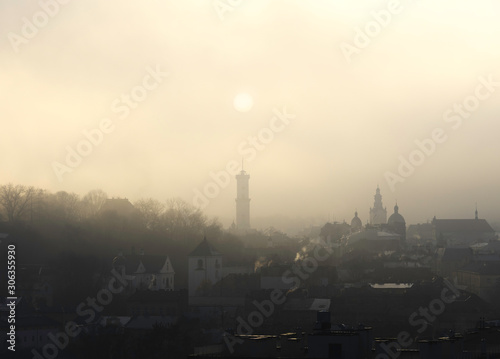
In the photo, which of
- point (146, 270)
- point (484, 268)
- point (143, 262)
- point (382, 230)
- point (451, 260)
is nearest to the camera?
point (146, 270)

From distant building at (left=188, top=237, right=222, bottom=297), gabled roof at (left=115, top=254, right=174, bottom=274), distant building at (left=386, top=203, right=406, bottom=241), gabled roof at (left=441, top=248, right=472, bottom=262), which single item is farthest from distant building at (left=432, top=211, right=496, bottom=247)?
distant building at (left=188, top=237, right=222, bottom=297)

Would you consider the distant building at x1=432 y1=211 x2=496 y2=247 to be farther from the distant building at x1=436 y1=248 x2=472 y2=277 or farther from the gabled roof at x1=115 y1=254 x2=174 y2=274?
the gabled roof at x1=115 y1=254 x2=174 y2=274

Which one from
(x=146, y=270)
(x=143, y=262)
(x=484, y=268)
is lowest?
(x=484, y=268)

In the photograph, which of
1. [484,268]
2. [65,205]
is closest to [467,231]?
[65,205]

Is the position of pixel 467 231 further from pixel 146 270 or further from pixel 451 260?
pixel 146 270

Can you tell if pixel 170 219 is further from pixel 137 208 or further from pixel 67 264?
pixel 67 264

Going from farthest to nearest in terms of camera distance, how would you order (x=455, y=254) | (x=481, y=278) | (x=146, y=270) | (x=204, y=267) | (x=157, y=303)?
(x=455, y=254) < (x=481, y=278) < (x=146, y=270) < (x=204, y=267) < (x=157, y=303)

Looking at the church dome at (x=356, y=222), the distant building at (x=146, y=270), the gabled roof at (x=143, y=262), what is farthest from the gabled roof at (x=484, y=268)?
the church dome at (x=356, y=222)

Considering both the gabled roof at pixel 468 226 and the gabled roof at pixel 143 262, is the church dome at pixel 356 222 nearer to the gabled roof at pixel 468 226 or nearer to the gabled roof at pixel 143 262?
the gabled roof at pixel 468 226

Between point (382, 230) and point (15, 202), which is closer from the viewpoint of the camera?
point (15, 202)

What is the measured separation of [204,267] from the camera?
78.6 meters

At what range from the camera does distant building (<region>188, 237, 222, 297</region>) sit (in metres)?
76.6

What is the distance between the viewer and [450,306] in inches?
2117

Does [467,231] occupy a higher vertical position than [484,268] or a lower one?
higher
